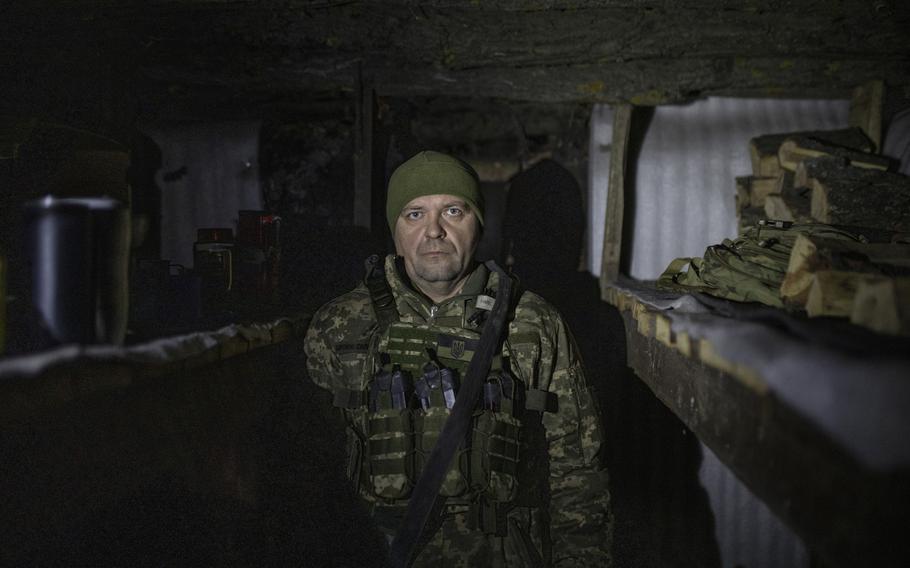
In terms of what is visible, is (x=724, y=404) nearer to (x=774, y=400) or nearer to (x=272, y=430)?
(x=774, y=400)

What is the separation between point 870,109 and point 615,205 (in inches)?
84.9

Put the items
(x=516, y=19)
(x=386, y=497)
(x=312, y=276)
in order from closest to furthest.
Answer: (x=386, y=497)
(x=516, y=19)
(x=312, y=276)

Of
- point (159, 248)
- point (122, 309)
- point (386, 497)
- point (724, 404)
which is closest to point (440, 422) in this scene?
point (386, 497)

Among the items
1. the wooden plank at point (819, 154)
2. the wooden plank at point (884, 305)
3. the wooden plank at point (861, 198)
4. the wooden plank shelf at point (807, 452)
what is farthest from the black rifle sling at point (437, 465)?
the wooden plank at point (819, 154)

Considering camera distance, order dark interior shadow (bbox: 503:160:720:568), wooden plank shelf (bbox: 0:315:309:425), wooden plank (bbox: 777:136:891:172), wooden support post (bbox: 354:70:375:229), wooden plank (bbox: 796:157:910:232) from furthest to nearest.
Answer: dark interior shadow (bbox: 503:160:720:568) → wooden support post (bbox: 354:70:375:229) → wooden plank (bbox: 777:136:891:172) → wooden plank (bbox: 796:157:910:232) → wooden plank shelf (bbox: 0:315:309:425)

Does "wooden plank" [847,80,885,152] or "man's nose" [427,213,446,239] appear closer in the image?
"man's nose" [427,213,446,239]

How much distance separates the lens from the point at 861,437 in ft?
3.13

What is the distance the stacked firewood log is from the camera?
1513 millimetres

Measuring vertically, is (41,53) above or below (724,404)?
above

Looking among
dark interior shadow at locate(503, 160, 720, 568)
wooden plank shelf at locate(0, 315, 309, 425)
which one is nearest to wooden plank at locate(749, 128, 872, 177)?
Result: dark interior shadow at locate(503, 160, 720, 568)

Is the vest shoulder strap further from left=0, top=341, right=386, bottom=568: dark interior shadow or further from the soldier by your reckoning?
left=0, top=341, right=386, bottom=568: dark interior shadow

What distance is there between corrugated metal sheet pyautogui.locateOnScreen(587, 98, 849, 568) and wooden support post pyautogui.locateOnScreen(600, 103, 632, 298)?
0.20 meters

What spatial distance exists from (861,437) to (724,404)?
93 centimetres

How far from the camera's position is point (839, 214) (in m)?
3.45
